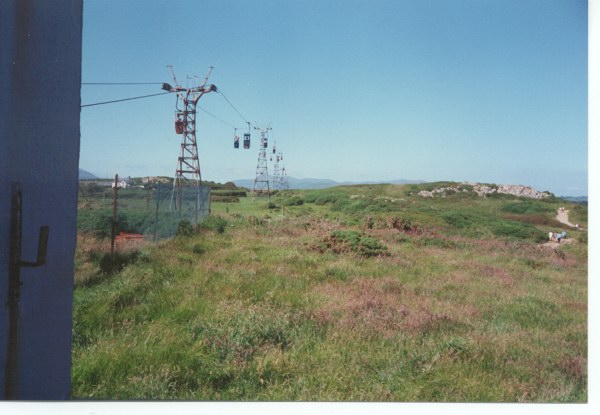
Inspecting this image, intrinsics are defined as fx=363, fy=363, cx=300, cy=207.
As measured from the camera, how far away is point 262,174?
225 inches

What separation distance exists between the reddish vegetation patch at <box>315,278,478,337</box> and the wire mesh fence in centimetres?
344

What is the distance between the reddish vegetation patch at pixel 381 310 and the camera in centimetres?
353

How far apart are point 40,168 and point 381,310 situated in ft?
10.7

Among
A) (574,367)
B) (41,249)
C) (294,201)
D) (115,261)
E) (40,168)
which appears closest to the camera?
(41,249)

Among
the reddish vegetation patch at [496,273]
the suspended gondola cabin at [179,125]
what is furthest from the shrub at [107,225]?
the reddish vegetation patch at [496,273]

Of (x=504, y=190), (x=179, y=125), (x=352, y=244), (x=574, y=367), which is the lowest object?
(x=574, y=367)

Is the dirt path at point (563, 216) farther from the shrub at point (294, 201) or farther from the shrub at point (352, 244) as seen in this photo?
the shrub at point (294, 201)

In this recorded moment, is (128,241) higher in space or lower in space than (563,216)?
lower

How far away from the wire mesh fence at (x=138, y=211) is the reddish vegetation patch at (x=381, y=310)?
3438 mm

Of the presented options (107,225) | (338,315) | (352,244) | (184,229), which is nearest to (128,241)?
(107,225)

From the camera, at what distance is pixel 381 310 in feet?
12.7

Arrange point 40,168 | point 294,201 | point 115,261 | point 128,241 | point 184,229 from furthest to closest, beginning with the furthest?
point 294,201 → point 184,229 → point 128,241 → point 115,261 → point 40,168

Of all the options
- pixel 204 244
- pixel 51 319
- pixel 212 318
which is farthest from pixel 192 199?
pixel 51 319

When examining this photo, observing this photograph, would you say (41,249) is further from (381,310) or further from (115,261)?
(115,261)
